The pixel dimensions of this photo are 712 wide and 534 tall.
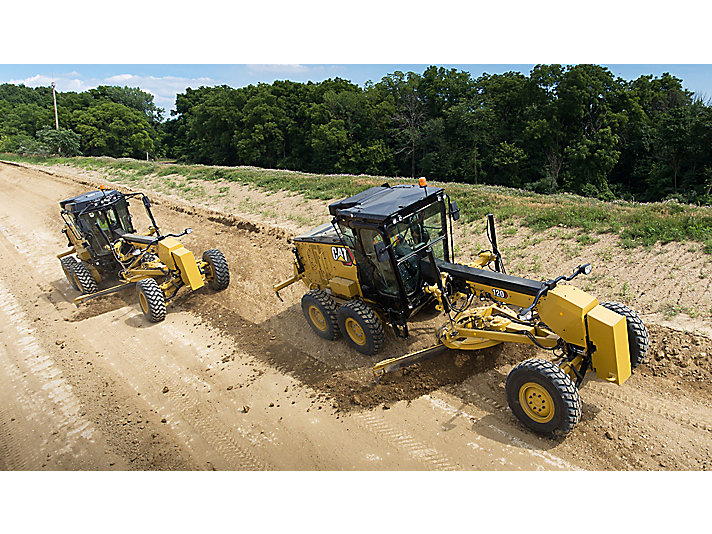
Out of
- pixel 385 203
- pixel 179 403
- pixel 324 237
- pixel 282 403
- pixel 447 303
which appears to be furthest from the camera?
pixel 324 237

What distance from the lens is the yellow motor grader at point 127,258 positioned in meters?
10.3

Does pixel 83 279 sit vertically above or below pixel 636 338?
above

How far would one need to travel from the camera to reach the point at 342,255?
7.93 m

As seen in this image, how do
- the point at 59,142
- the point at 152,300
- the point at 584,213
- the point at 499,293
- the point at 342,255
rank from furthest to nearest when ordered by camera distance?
the point at 59,142, the point at 584,213, the point at 152,300, the point at 342,255, the point at 499,293

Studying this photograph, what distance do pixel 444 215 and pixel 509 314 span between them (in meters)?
1.81

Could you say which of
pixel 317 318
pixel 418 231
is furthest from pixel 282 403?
pixel 418 231

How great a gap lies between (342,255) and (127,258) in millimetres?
6734

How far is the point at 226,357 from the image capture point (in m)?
8.27

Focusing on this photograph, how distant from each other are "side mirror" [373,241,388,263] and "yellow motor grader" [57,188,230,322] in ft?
18.0

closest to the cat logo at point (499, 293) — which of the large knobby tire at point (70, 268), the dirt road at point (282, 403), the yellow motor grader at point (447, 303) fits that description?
the yellow motor grader at point (447, 303)

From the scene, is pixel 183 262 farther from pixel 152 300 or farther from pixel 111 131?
pixel 111 131

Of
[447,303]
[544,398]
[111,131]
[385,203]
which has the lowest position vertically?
[544,398]

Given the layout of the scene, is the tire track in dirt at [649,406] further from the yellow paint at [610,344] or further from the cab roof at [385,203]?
the cab roof at [385,203]

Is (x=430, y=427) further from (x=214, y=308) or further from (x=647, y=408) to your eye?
(x=214, y=308)
